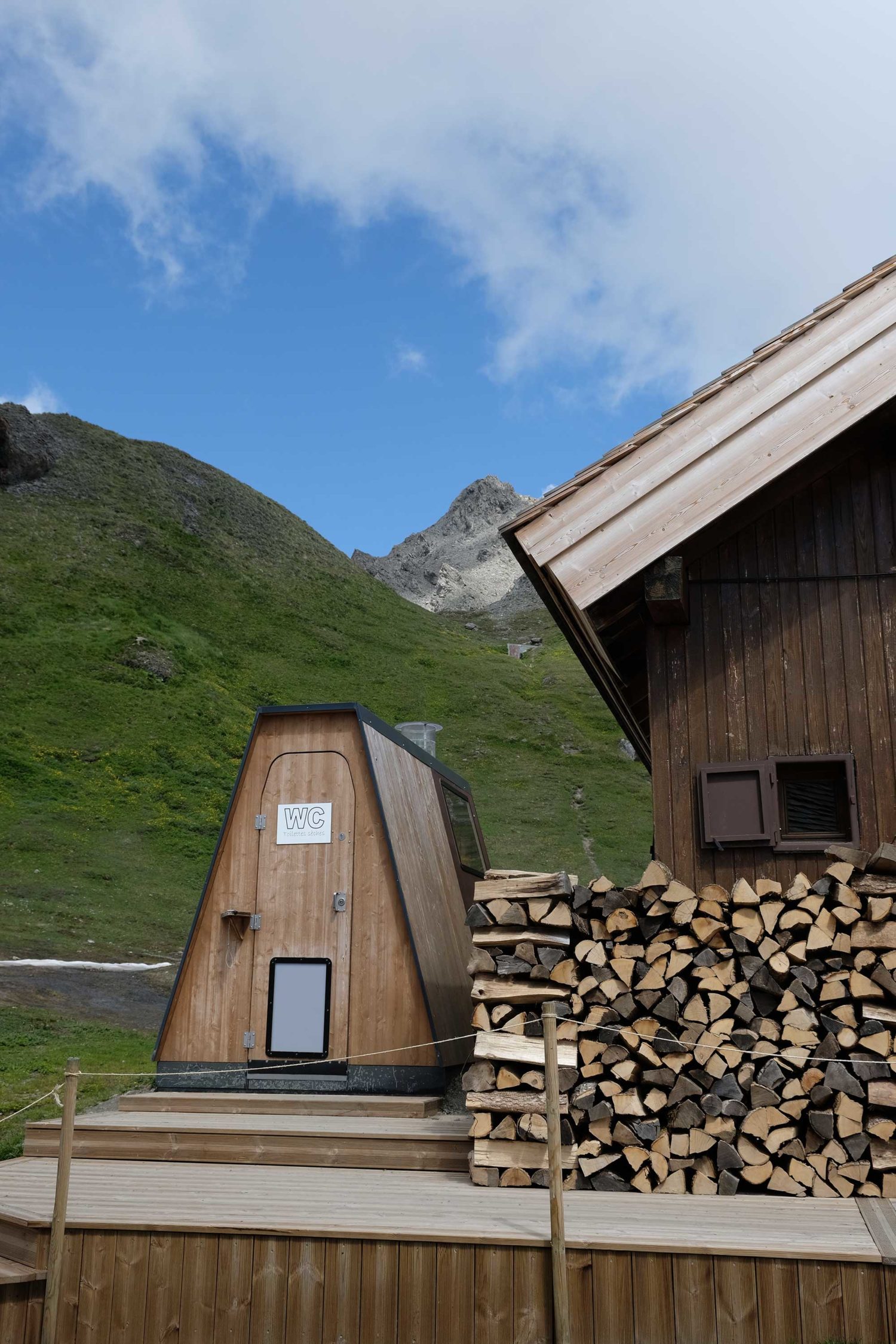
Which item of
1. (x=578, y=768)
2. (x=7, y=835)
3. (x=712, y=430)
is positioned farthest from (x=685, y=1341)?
(x=578, y=768)

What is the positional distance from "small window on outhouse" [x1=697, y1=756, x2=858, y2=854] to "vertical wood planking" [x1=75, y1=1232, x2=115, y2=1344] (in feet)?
12.4

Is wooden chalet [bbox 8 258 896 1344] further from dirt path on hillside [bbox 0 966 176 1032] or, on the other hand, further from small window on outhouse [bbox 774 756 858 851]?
dirt path on hillside [bbox 0 966 176 1032]

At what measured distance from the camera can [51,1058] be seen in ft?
33.2

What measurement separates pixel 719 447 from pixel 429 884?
432cm

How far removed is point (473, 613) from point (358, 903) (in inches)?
2818

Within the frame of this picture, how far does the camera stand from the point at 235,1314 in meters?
4.59

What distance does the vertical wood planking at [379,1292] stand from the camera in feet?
14.7

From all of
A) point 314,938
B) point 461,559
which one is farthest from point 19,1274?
point 461,559

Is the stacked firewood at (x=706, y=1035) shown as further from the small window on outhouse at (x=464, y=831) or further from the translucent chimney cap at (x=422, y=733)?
the translucent chimney cap at (x=422, y=733)

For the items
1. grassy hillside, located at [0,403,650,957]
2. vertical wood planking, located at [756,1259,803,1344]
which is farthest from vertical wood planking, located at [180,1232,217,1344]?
grassy hillside, located at [0,403,650,957]

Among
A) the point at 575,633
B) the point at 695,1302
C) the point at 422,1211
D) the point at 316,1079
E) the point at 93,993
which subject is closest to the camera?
the point at 695,1302

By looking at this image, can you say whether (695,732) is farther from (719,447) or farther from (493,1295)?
(493,1295)

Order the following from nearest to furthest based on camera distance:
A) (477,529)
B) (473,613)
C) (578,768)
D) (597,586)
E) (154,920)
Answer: (597,586) < (154,920) < (578,768) < (473,613) < (477,529)

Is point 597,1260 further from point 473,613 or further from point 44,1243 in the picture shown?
point 473,613
